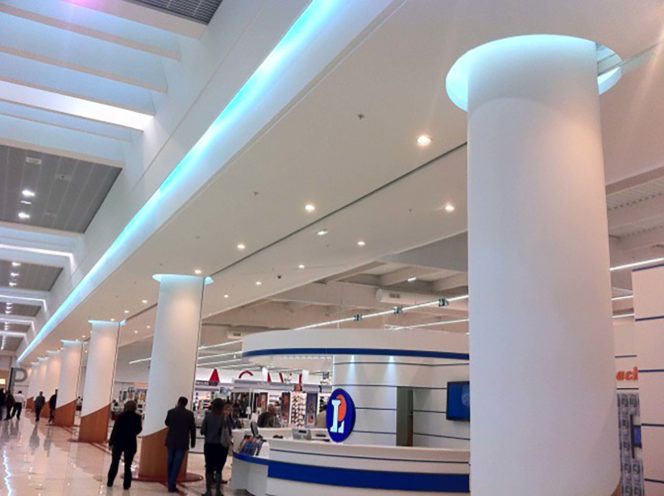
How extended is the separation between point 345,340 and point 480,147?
769cm

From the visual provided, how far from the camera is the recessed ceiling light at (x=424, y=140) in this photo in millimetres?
5438

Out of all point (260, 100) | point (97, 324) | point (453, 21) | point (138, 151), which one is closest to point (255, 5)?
point (260, 100)

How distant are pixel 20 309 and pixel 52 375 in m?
8.85

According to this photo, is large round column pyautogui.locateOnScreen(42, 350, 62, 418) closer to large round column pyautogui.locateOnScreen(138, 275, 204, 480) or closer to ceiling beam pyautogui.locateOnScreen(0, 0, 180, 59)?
large round column pyautogui.locateOnScreen(138, 275, 204, 480)

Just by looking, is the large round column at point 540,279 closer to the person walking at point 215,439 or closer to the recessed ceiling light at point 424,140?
the recessed ceiling light at point 424,140

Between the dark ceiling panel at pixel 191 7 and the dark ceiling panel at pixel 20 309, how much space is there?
71.5 feet

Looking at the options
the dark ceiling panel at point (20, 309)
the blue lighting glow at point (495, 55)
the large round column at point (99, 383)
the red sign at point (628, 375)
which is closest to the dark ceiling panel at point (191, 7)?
the blue lighting glow at point (495, 55)

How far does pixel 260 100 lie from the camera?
563 cm

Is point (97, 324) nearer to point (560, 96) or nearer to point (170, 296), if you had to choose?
point (170, 296)

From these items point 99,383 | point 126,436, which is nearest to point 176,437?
point 126,436

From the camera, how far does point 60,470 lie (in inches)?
437

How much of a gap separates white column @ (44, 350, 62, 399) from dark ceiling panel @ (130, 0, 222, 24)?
30.3 m

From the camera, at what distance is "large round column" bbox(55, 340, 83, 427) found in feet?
82.6

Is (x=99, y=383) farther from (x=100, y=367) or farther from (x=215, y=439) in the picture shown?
(x=215, y=439)
